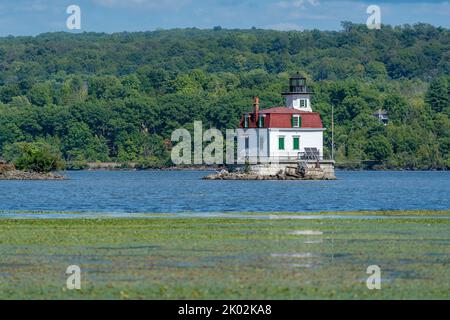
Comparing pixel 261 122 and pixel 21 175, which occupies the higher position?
pixel 261 122

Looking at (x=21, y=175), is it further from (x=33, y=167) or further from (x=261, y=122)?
(x=261, y=122)

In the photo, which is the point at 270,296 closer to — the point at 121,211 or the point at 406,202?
the point at 121,211

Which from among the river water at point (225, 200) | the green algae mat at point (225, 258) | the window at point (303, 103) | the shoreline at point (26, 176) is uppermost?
the window at point (303, 103)

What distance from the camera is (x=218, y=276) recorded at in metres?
32.9

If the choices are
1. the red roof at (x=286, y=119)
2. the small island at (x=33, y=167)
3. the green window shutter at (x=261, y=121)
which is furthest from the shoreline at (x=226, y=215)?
the small island at (x=33, y=167)

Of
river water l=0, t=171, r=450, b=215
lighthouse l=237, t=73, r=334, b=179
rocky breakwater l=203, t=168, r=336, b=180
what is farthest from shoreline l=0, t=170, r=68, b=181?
river water l=0, t=171, r=450, b=215

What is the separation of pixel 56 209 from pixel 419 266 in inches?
1314

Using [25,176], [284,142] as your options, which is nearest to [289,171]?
[284,142]

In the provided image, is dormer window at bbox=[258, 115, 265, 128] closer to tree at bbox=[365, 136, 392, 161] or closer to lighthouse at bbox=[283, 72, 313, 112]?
lighthouse at bbox=[283, 72, 313, 112]

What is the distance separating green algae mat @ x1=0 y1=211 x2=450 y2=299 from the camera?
1209 inches

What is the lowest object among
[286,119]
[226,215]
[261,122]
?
[226,215]

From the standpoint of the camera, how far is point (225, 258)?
37031 millimetres

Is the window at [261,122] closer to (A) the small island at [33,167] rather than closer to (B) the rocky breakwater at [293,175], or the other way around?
(B) the rocky breakwater at [293,175]

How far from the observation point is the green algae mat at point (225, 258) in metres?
30.7
